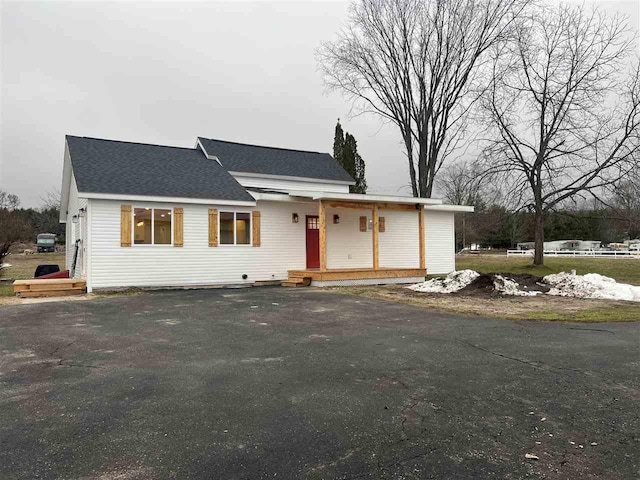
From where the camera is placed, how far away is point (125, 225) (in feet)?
41.0

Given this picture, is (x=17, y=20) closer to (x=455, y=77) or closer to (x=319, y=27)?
(x=319, y=27)


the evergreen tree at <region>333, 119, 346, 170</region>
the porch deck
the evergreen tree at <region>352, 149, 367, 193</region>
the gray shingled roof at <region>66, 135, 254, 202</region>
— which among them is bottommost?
the porch deck

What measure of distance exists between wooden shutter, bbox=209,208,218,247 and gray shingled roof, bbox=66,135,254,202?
0.52 metres

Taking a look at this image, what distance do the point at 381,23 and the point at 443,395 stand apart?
2298 cm

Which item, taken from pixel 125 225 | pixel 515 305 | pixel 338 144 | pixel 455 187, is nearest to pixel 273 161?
pixel 125 225

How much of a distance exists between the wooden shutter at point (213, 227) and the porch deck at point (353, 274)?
9.66ft

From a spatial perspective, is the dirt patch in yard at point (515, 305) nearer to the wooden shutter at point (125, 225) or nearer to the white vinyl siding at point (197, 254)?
the white vinyl siding at point (197, 254)

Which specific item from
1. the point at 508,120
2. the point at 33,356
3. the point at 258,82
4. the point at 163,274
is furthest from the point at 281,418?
the point at 508,120

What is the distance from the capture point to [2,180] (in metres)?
47.6

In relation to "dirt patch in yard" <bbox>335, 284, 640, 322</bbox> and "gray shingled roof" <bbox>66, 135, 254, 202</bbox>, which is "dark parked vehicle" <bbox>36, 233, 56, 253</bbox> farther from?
"dirt patch in yard" <bbox>335, 284, 640, 322</bbox>

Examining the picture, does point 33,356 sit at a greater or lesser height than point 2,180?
lesser

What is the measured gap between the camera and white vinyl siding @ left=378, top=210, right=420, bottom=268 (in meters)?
17.2

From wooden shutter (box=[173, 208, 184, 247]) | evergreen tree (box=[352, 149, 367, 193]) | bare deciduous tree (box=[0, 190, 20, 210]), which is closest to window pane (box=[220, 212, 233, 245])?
wooden shutter (box=[173, 208, 184, 247])

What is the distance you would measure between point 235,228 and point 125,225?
11.5 feet
